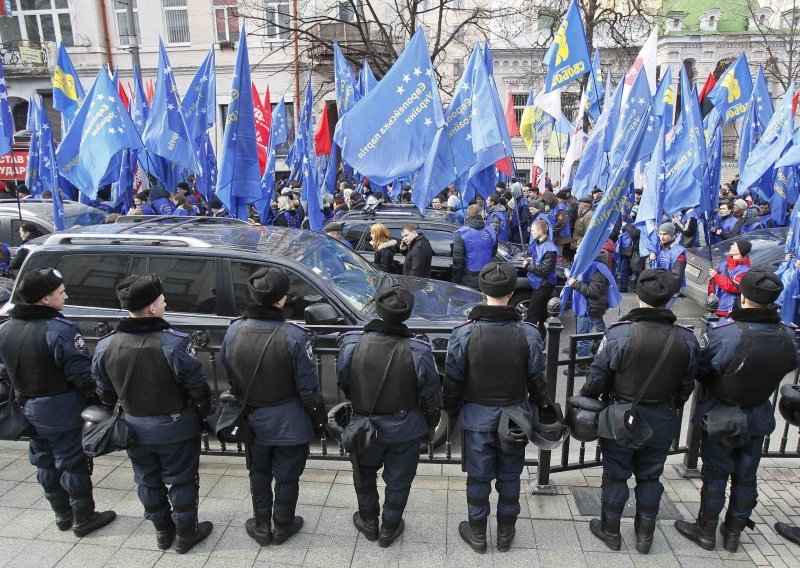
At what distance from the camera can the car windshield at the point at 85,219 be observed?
9.10 meters

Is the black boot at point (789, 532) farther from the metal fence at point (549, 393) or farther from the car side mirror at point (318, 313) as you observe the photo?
the car side mirror at point (318, 313)

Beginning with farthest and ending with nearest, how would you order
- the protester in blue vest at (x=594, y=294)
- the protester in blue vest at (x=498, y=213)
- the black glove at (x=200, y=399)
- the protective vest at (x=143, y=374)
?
1. the protester in blue vest at (x=498, y=213)
2. the protester in blue vest at (x=594, y=294)
3. the black glove at (x=200, y=399)
4. the protective vest at (x=143, y=374)

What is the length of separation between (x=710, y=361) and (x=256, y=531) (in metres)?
2.97

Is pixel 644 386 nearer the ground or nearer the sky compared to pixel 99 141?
nearer the ground

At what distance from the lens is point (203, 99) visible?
30.9 feet

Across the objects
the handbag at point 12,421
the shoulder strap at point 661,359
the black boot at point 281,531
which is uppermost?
the shoulder strap at point 661,359

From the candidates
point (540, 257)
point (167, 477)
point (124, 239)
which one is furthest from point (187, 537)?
point (540, 257)

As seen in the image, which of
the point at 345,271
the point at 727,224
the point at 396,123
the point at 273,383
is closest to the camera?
A: the point at 273,383

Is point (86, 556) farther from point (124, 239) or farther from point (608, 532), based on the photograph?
point (608, 532)

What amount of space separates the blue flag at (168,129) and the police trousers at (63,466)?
5.51m

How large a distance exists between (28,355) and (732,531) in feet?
14.3

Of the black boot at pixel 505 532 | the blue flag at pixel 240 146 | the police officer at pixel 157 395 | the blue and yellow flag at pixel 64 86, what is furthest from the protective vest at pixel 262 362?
the blue and yellow flag at pixel 64 86

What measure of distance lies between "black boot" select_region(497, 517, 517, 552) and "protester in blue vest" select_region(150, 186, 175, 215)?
891 centimetres

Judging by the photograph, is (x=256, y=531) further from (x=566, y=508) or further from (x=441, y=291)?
(x=441, y=291)
